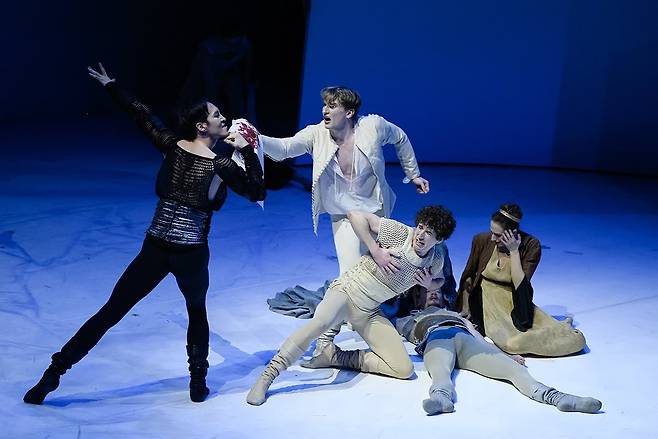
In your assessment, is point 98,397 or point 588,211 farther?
point 588,211

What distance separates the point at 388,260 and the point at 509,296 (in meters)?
1.02

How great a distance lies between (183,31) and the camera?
1337cm

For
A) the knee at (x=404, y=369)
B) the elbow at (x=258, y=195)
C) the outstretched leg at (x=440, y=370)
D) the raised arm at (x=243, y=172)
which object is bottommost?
the knee at (x=404, y=369)

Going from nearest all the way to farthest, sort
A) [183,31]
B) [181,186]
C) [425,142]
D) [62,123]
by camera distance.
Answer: [181,186] < [425,142] < [62,123] < [183,31]

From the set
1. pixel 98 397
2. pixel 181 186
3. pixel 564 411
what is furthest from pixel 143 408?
pixel 564 411

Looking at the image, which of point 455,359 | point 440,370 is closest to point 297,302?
point 455,359

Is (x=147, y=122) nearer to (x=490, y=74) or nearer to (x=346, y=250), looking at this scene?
(x=346, y=250)

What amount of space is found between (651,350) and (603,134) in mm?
4934

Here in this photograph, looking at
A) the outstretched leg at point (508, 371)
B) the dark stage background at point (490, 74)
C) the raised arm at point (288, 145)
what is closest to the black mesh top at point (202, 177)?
the raised arm at point (288, 145)

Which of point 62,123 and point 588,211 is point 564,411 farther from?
point 62,123

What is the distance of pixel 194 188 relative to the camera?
4.57 metres

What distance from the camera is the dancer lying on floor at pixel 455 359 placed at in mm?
4730

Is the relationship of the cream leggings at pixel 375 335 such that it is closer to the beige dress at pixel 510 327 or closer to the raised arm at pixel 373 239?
the raised arm at pixel 373 239

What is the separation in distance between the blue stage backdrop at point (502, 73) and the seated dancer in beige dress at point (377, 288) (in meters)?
4.61
